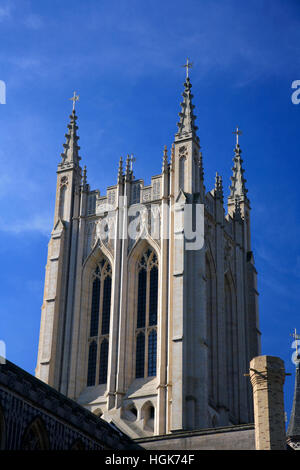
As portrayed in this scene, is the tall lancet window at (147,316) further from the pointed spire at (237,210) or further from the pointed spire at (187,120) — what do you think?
the pointed spire at (237,210)

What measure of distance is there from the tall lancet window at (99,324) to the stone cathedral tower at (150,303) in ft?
0.22

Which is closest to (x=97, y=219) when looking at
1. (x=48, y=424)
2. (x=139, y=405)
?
(x=139, y=405)

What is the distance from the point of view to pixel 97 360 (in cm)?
5844

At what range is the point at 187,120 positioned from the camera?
206 ft

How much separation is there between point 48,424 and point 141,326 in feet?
66.8

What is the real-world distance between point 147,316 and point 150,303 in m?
0.87

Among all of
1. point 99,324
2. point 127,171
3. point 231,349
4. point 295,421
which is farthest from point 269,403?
point 127,171

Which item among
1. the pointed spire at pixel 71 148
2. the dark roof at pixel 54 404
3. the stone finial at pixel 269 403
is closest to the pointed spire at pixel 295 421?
the dark roof at pixel 54 404

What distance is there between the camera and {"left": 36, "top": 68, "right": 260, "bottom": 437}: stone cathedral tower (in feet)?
180

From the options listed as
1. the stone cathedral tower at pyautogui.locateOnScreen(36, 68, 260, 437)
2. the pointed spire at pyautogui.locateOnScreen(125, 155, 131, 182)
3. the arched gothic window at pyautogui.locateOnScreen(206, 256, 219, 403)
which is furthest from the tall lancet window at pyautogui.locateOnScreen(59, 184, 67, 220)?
the arched gothic window at pyautogui.locateOnScreen(206, 256, 219, 403)

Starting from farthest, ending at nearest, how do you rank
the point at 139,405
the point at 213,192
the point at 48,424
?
the point at 213,192 → the point at 139,405 → the point at 48,424

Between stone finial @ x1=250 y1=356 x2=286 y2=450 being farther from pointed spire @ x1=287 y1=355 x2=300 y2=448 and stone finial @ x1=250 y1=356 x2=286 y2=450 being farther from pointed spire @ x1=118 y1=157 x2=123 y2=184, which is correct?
pointed spire @ x1=118 y1=157 x2=123 y2=184

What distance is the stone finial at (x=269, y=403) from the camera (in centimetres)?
Answer: 3678
